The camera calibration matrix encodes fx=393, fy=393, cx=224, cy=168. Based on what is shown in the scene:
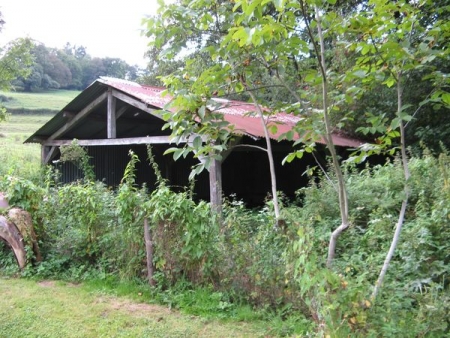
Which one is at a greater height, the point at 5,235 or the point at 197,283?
the point at 5,235

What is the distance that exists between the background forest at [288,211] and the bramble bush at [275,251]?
0.01 metres

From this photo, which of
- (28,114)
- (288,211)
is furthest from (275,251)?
(28,114)

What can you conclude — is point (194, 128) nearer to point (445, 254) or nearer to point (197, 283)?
point (197, 283)

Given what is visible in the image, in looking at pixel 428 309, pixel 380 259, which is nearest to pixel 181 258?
pixel 380 259

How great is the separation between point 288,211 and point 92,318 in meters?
2.25

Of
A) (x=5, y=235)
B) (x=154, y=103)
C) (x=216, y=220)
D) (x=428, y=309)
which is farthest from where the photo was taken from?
(x=154, y=103)

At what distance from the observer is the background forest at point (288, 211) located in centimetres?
275

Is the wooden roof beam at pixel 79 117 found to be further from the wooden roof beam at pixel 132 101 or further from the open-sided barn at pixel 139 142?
the wooden roof beam at pixel 132 101

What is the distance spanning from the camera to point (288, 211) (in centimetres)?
428

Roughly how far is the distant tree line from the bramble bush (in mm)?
52398

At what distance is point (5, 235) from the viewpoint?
17.5 ft

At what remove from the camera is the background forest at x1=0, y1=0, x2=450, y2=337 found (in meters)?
2.75

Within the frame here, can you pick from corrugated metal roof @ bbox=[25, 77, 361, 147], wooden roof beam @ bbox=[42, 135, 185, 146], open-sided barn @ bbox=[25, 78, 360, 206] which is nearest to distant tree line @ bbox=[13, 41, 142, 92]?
open-sided barn @ bbox=[25, 78, 360, 206]

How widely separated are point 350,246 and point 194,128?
2.32 meters
